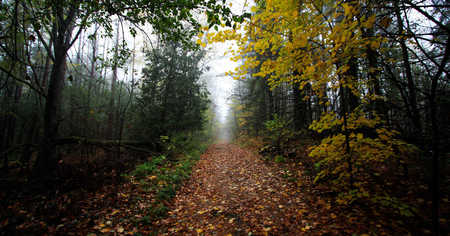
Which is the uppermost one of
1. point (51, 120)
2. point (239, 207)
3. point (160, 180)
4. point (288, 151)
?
point (51, 120)

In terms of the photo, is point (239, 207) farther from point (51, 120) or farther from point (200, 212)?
point (51, 120)

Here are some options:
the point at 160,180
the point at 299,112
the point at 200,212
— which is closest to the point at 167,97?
the point at 160,180

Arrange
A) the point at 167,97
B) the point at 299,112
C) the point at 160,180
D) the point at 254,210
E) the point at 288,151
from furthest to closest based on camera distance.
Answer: the point at 167,97, the point at 299,112, the point at 288,151, the point at 160,180, the point at 254,210

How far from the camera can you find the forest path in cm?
308

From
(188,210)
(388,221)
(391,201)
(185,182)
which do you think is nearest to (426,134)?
(391,201)

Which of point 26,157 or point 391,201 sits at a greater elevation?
point 26,157

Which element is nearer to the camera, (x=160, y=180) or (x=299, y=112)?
(x=160, y=180)

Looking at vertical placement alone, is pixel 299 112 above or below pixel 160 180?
above

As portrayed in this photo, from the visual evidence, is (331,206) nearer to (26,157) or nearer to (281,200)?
(281,200)

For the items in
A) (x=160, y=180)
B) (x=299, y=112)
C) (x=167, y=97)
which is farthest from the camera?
(x=167, y=97)

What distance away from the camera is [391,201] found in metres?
2.78

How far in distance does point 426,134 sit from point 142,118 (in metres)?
9.97

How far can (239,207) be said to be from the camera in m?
3.81

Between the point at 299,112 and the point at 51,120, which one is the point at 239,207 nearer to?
the point at 299,112
